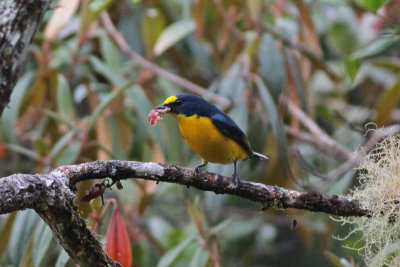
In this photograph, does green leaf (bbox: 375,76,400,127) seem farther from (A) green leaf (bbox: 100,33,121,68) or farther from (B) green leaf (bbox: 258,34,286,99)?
(A) green leaf (bbox: 100,33,121,68)

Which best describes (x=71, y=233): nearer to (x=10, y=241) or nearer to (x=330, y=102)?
(x=10, y=241)

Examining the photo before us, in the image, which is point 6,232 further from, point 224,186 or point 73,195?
point 73,195

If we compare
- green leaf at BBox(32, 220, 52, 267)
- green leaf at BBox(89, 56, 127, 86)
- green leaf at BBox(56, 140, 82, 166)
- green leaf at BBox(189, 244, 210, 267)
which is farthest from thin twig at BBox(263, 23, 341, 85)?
green leaf at BBox(32, 220, 52, 267)

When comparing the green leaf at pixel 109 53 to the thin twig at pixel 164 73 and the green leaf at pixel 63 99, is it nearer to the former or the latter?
the thin twig at pixel 164 73

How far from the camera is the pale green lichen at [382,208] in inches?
62.7

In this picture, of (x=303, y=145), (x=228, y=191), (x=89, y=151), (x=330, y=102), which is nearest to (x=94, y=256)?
(x=228, y=191)

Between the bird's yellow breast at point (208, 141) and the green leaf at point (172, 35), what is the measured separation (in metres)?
0.99

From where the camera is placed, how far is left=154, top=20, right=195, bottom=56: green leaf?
3.43 m

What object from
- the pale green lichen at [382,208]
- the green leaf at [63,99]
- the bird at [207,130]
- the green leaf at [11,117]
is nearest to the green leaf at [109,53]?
the green leaf at [63,99]

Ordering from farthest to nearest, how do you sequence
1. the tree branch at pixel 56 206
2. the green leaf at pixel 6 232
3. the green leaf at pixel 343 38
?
1. the green leaf at pixel 343 38
2. the green leaf at pixel 6 232
3. the tree branch at pixel 56 206

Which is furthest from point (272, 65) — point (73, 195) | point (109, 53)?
point (73, 195)

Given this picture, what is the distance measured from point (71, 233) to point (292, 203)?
0.62m

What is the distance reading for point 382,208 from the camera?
1.62 m

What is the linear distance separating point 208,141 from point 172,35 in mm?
1189
